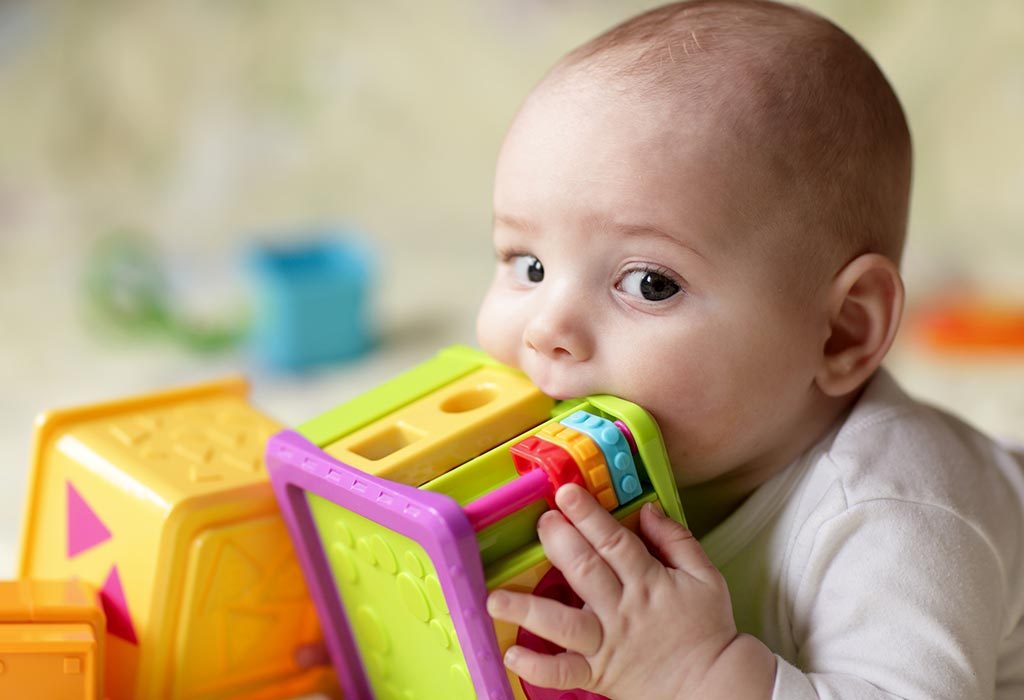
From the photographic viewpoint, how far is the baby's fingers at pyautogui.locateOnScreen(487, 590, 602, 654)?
0.69 metres

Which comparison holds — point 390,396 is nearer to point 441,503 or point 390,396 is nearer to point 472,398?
point 472,398

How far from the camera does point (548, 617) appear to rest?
69cm

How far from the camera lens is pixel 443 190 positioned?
2307 millimetres

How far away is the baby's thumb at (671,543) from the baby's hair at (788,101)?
202 millimetres

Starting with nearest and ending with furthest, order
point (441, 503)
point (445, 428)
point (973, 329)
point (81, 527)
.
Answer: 1. point (441, 503)
2. point (445, 428)
3. point (81, 527)
4. point (973, 329)

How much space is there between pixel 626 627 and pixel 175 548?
1.05 ft

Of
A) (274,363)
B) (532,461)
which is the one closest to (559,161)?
(532,461)

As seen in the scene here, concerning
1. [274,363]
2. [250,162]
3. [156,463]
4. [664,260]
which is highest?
[664,260]

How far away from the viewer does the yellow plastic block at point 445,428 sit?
76 centimetres

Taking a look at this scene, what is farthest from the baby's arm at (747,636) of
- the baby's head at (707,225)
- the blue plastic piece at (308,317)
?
the blue plastic piece at (308,317)

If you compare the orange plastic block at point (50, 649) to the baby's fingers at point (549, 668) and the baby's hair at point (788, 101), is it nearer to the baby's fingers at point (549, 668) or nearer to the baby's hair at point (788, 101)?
the baby's fingers at point (549, 668)

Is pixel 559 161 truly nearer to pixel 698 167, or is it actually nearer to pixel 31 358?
pixel 698 167

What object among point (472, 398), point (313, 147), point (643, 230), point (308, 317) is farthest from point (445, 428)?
point (313, 147)

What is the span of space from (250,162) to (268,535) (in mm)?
1551
